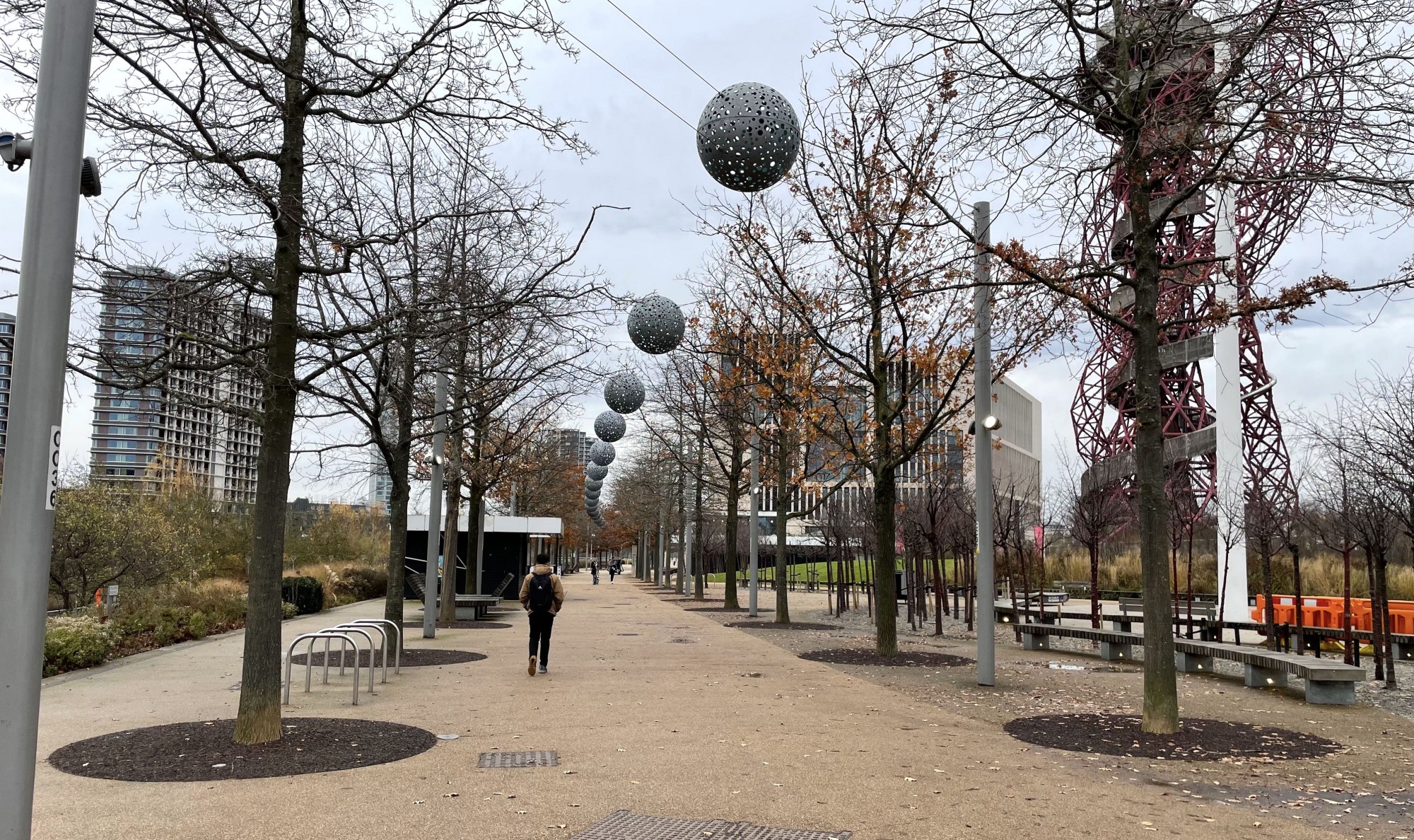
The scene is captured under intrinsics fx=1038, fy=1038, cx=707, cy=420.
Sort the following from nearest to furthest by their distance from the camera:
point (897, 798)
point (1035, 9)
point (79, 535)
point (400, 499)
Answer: point (897, 798)
point (1035, 9)
point (400, 499)
point (79, 535)

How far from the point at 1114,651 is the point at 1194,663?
7.38ft

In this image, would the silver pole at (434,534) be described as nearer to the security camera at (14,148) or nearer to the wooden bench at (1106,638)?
the wooden bench at (1106,638)

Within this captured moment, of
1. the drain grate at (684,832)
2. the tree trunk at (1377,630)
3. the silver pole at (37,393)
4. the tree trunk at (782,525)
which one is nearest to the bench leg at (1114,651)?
the tree trunk at (1377,630)

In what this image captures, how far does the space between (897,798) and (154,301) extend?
6.70m

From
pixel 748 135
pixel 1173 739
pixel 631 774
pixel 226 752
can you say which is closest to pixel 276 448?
pixel 226 752

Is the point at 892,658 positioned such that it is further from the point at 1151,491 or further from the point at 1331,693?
the point at 1151,491

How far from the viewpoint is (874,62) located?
1038 centimetres

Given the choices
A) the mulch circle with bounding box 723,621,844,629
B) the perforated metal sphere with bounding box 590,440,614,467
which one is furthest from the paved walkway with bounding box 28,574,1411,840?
the perforated metal sphere with bounding box 590,440,614,467

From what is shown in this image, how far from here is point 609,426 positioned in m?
32.1

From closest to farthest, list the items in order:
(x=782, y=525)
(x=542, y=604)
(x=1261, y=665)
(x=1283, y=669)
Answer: (x=1283, y=669) < (x=1261, y=665) < (x=542, y=604) < (x=782, y=525)

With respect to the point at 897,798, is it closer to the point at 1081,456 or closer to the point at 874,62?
the point at 874,62

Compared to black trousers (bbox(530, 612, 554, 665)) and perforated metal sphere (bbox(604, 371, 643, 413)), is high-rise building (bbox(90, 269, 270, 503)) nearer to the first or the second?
black trousers (bbox(530, 612, 554, 665))

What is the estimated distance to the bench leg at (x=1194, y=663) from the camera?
607 inches

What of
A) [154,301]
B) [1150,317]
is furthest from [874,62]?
[154,301]
